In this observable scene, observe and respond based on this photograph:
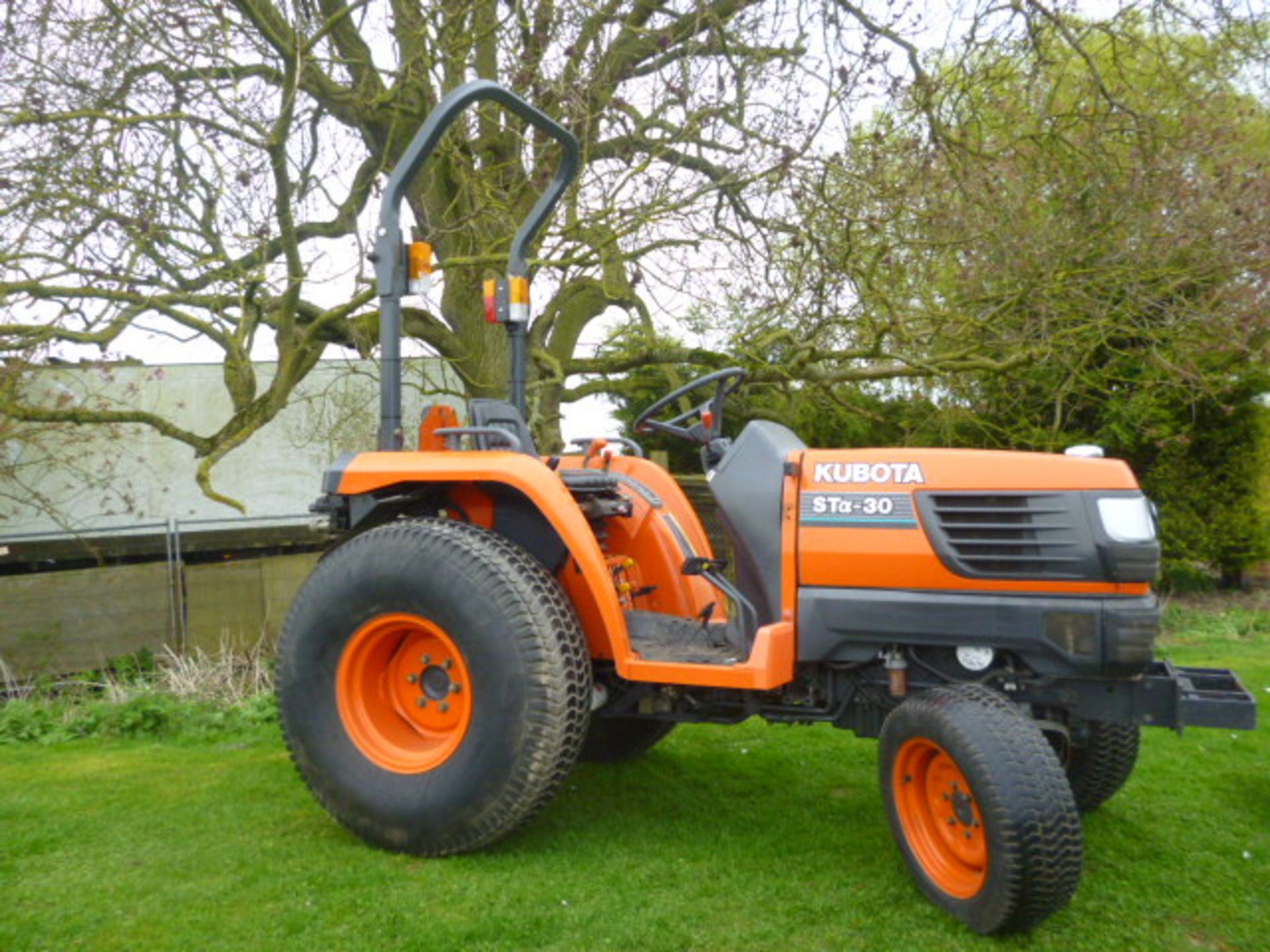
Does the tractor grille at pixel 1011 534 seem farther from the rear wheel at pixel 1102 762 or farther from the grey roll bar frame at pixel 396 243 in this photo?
the grey roll bar frame at pixel 396 243

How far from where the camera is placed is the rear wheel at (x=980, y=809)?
2.70 meters

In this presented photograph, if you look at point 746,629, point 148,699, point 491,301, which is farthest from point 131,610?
point 746,629

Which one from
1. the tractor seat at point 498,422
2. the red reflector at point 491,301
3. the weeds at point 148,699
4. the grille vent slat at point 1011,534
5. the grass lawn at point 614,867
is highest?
the red reflector at point 491,301

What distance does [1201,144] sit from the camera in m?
7.10

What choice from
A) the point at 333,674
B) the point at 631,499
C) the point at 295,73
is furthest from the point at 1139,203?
the point at 333,674

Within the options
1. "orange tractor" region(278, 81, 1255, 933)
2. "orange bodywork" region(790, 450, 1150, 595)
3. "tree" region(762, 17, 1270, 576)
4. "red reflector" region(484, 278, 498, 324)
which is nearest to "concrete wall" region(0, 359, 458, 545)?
"tree" region(762, 17, 1270, 576)

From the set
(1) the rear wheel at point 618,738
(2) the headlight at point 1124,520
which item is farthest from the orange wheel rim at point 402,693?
(2) the headlight at point 1124,520

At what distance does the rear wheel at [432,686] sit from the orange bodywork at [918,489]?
82 centimetres

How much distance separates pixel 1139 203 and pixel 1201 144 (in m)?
0.62

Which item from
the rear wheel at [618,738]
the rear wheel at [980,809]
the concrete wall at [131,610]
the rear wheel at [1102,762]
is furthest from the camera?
the concrete wall at [131,610]

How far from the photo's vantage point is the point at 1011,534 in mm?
3100

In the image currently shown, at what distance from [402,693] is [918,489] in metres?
1.81

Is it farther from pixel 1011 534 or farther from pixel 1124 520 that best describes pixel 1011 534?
pixel 1124 520

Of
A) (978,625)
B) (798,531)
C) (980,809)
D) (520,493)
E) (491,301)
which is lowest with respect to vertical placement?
(980,809)
